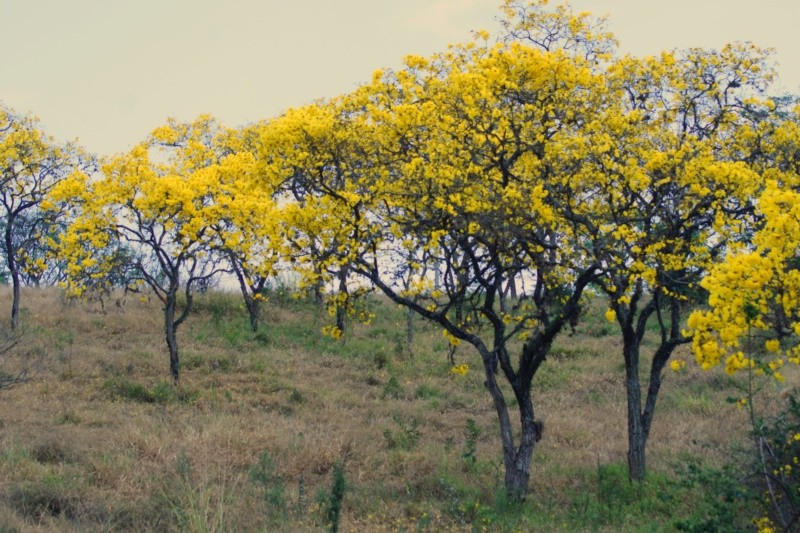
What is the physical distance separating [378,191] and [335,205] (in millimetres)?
836

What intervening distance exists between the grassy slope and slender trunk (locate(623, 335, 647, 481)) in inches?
14.0

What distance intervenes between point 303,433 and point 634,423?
22.0 feet

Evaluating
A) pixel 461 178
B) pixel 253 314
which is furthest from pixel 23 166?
pixel 461 178

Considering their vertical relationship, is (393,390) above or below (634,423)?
below

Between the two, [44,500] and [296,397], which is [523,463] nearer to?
[44,500]

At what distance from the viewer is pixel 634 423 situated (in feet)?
46.0

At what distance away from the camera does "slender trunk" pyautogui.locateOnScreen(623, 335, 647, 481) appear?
13.9 metres

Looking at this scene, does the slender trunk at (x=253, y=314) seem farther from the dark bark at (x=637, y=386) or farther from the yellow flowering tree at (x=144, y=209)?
the dark bark at (x=637, y=386)

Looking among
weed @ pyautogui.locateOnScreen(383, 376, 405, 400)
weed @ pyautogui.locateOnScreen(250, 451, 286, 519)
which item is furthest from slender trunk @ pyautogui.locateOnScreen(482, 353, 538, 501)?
weed @ pyautogui.locateOnScreen(383, 376, 405, 400)

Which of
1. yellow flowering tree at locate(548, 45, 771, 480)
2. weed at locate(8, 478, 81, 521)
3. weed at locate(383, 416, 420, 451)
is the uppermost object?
yellow flowering tree at locate(548, 45, 771, 480)

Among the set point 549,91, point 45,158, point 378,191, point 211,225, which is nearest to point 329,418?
point 211,225

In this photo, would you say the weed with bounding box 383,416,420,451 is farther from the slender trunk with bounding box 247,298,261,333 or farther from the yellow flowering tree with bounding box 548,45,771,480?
the slender trunk with bounding box 247,298,261,333

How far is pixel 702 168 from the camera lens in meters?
11.5

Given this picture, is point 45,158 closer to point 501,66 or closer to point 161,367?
point 161,367
